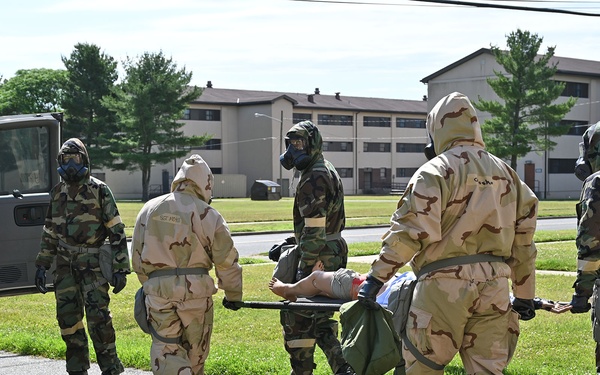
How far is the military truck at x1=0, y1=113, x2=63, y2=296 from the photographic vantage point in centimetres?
991

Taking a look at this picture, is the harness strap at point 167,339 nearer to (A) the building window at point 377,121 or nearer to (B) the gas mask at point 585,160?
(B) the gas mask at point 585,160

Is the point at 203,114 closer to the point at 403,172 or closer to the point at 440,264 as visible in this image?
the point at 403,172

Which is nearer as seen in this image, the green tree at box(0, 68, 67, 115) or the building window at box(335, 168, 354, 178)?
the building window at box(335, 168, 354, 178)

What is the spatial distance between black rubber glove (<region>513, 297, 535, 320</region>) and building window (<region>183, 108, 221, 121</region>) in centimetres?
7252

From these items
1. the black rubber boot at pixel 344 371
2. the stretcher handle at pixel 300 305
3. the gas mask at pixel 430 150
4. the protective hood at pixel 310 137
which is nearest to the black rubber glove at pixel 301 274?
the stretcher handle at pixel 300 305

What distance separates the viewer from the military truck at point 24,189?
9.91 metres

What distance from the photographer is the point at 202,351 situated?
6766 millimetres

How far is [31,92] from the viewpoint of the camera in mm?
85375

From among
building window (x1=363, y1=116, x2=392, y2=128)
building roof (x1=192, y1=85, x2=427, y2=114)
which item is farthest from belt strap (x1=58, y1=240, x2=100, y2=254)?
building window (x1=363, y1=116, x2=392, y2=128)

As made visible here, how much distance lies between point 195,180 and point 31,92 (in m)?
83.0

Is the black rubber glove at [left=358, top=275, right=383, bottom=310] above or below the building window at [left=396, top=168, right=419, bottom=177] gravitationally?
above

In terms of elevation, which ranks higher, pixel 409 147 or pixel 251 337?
pixel 409 147

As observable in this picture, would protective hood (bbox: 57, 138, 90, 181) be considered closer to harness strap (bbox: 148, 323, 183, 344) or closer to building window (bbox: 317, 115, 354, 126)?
harness strap (bbox: 148, 323, 183, 344)

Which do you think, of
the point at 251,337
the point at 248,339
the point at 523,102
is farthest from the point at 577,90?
the point at 248,339
